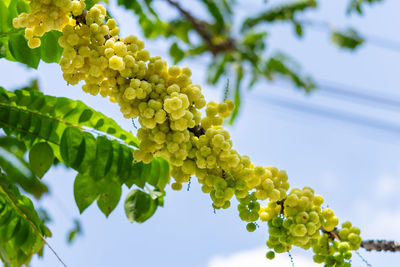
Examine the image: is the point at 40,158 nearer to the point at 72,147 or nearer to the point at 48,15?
the point at 72,147

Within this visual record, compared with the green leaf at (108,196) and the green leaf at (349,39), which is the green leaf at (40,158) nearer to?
the green leaf at (108,196)

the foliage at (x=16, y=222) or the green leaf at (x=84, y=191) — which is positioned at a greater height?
the green leaf at (x=84, y=191)

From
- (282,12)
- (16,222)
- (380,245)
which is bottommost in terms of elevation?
(16,222)

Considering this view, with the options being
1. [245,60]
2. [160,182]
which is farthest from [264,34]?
[160,182]

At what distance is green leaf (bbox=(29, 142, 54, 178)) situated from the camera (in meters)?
1.48

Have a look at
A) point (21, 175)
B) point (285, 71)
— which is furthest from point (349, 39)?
point (21, 175)

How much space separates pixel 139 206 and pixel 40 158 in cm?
38

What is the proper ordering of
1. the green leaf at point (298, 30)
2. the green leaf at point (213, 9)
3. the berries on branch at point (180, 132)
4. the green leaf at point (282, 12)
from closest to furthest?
the berries on branch at point (180, 132) < the green leaf at point (213, 9) < the green leaf at point (298, 30) < the green leaf at point (282, 12)

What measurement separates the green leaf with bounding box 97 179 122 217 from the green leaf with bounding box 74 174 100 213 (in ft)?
0.12

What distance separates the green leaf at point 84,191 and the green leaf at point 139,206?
0.13 metres

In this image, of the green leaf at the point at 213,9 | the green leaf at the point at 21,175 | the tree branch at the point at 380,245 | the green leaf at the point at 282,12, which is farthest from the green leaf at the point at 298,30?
the tree branch at the point at 380,245

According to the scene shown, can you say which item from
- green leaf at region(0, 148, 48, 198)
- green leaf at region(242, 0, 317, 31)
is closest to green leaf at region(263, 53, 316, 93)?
green leaf at region(242, 0, 317, 31)

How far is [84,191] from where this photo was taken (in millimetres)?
1485

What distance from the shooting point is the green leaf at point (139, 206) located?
1.55 metres
